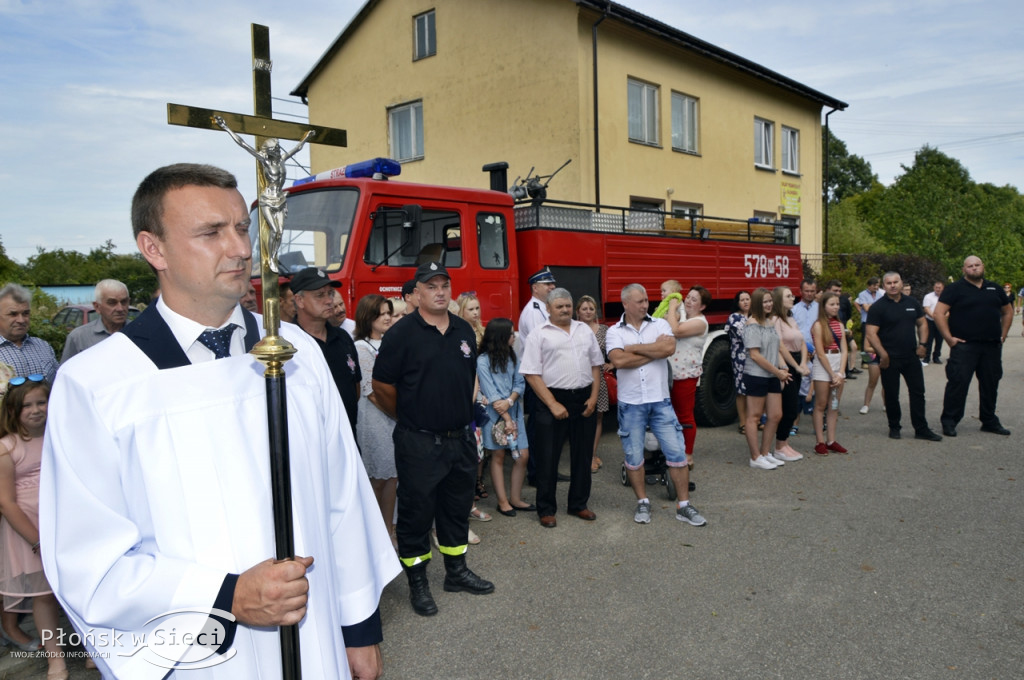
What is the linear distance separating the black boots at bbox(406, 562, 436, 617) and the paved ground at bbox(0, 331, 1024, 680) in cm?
8

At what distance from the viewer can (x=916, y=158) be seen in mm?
50656

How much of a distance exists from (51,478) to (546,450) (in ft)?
14.2

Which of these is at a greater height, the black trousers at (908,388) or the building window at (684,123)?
the building window at (684,123)

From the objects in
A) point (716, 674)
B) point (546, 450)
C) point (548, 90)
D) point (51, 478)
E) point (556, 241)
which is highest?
point (548, 90)

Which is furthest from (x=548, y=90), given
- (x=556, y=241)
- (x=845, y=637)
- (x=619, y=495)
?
(x=845, y=637)

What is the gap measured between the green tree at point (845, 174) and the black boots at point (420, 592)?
196 feet

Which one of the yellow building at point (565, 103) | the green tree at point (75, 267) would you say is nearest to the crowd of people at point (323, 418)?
the yellow building at point (565, 103)

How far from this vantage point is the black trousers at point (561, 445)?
550 cm

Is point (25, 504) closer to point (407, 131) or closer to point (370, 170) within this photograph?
point (370, 170)

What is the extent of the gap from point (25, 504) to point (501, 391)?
3.14 m

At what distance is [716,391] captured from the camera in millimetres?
8992

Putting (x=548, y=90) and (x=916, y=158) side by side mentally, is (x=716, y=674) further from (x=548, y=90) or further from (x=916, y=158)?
(x=916, y=158)

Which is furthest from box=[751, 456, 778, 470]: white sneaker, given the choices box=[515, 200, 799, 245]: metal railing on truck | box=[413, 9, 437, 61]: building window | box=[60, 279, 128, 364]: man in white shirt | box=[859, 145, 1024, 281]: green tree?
box=[859, 145, 1024, 281]: green tree

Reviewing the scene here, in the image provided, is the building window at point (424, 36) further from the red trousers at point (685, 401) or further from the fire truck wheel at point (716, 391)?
the red trousers at point (685, 401)
